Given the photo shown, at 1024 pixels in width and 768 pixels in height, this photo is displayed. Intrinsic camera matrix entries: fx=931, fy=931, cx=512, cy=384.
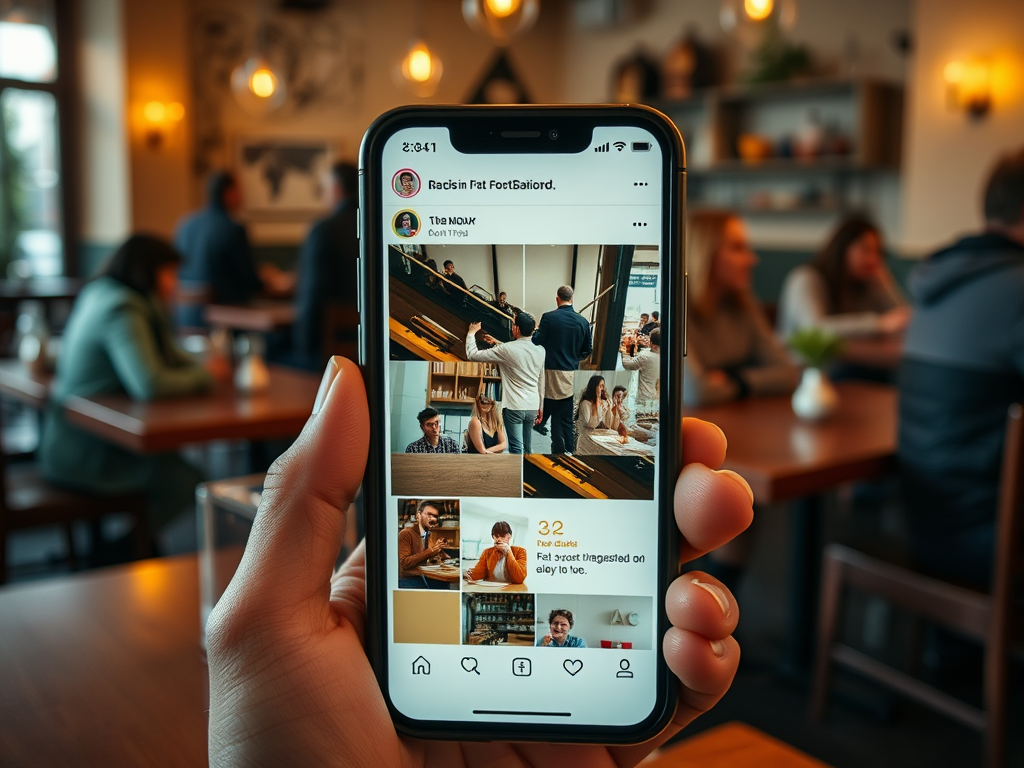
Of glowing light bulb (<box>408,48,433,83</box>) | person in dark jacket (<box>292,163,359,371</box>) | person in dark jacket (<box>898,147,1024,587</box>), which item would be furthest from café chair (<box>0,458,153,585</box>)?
glowing light bulb (<box>408,48,433,83</box>)

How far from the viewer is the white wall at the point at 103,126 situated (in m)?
7.26

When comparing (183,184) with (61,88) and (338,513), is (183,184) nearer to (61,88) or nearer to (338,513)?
(61,88)

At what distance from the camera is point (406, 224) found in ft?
2.32

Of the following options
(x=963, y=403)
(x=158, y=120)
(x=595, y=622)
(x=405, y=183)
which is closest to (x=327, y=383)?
(x=405, y=183)

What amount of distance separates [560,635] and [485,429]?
17 cm

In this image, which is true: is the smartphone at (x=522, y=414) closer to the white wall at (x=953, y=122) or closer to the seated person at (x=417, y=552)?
the seated person at (x=417, y=552)

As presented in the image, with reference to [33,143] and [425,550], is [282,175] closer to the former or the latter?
[33,143]

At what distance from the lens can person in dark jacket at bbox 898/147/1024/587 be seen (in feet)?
7.10

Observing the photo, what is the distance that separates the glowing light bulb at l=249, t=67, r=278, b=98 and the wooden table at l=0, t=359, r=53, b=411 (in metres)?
2.19

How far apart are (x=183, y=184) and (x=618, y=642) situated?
773 cm

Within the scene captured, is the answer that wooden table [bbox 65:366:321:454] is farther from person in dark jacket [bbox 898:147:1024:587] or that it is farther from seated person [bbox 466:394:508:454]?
seated person [bbox 466:394:508:454]

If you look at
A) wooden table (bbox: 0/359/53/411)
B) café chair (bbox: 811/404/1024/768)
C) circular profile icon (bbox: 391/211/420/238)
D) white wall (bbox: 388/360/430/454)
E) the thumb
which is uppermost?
circular profile icon (bbox: 391/211/420/238)

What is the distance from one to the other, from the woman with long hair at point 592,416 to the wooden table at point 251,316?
167 inches

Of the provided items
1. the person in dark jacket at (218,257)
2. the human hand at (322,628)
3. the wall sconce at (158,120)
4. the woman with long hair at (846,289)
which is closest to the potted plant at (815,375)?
the woman with long hair at (846,289)
